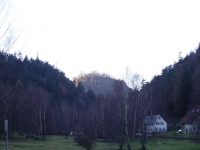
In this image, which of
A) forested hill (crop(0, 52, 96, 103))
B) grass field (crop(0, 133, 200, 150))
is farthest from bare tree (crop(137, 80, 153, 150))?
forested hill (crop(0, 52, 96, 103))

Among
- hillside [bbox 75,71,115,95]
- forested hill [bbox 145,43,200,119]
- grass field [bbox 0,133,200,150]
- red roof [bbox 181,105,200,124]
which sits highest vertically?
hillside [bbox 75,71,115,95]

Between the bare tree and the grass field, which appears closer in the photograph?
the bare tree

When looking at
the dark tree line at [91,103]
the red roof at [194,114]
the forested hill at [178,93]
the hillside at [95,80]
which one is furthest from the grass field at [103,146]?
the hillside at [95,80]

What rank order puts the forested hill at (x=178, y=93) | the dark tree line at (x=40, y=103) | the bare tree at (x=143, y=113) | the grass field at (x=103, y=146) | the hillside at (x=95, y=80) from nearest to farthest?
the dark tree line at (x=40, y=103) → the bare tree at (x=143, y=113) → the grass field at (x=103, y=146) → the forested hill at (x=178, y=93) → the hillside at (x=95, y=80)

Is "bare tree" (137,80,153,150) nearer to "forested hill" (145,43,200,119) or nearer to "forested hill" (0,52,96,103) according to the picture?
"forested hill" (0,52,96,103)

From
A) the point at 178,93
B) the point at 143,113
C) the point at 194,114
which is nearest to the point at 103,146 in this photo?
the point at 143,113

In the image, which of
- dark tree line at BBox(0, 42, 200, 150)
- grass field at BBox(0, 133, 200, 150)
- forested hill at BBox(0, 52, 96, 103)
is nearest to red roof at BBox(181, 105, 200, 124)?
dark tree line at BBox(0, 42, 200, 150)

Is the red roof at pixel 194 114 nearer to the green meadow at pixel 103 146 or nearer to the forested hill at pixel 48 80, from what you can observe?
the green meadow at pixel 103 146

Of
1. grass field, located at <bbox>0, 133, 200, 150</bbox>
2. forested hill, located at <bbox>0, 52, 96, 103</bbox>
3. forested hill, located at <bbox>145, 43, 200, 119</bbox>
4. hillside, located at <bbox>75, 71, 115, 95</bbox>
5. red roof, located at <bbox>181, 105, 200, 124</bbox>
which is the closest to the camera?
red roof, located at <bbox>181, 105, 200, 124</bbox>

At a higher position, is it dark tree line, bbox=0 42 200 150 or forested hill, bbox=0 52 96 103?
forested hill, bbox=0 52 96 103

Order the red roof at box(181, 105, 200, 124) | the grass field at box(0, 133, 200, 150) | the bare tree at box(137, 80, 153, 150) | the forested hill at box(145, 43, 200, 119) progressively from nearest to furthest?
the red roof at box(181, 105, 200, 124), the bare tree at box(137, 80, 153, 150), the grass field at box(0, 133, 200, 150), the forested hill at box(145, 43, 200, 119)

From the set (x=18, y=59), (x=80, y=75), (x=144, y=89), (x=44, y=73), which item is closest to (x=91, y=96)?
(x=44, y=73)

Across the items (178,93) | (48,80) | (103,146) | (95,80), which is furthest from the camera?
(95,80)

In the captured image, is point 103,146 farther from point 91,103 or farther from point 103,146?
point 91,103
